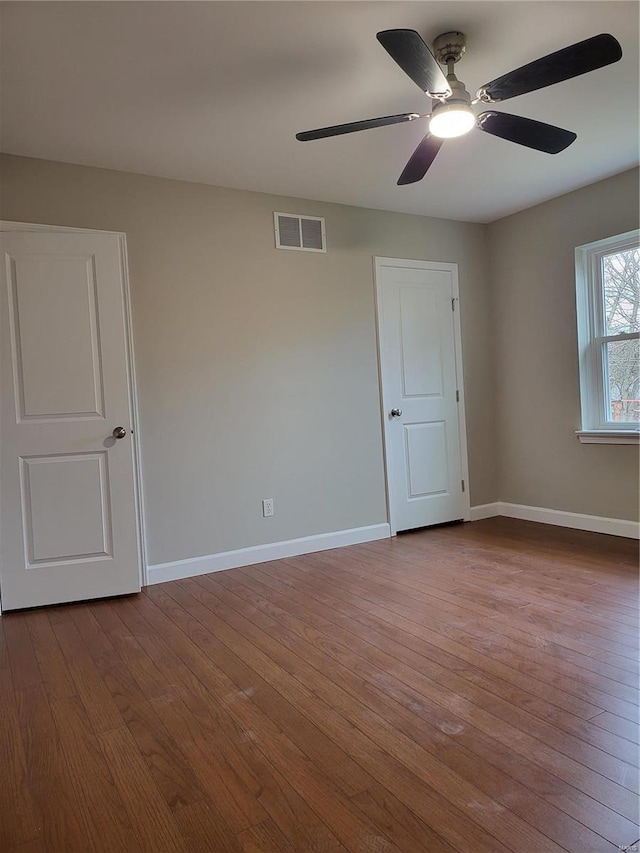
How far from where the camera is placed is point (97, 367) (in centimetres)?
322

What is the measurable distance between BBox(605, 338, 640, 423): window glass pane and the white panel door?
336 centimetres

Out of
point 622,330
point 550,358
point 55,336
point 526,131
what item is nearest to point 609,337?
point 622,330

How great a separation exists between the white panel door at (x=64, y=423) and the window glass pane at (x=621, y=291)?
3365 millimetres

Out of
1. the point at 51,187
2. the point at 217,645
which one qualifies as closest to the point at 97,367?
the point at 51,187

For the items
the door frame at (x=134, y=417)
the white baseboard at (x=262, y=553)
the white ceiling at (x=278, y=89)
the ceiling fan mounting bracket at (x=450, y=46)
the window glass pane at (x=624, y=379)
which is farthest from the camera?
the window glass pane at (x=624, y=379)

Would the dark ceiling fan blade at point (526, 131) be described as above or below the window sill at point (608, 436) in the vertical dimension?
above

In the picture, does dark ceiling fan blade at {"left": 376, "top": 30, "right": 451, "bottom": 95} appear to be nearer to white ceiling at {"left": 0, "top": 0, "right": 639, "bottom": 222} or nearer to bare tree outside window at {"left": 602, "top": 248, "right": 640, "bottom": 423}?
white ceiling at {"left": 0, "top": 0, "right": 639, "bottom": 222}

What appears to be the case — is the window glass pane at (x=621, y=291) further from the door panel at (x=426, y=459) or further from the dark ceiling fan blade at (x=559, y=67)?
the dark ceiling fan blade at (x=559, y=67)

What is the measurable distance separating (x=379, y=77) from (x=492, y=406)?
3117mm

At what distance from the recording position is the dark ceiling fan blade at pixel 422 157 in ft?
8.13

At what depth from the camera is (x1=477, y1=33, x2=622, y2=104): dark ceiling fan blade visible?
1750 mm

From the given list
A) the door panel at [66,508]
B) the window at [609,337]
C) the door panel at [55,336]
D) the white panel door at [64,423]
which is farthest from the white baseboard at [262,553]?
the window at [609,337]

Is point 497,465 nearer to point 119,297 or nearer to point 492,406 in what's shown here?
point 492,406

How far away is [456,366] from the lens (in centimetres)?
479
